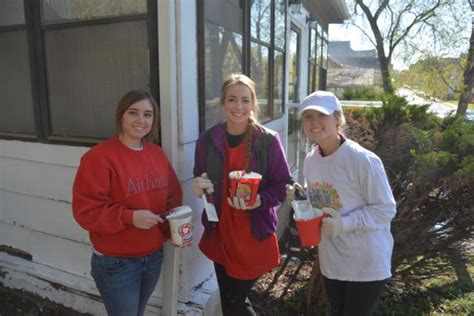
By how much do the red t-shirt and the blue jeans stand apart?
1.34ft

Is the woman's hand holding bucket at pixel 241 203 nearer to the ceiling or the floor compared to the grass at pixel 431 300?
nearer to the ceiling

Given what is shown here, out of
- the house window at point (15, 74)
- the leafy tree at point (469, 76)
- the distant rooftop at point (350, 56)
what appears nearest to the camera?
the house window at point (15, 74)

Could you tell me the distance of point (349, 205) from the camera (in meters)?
1.83

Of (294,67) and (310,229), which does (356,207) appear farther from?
(294,67)

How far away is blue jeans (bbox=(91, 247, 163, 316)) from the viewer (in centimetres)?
187

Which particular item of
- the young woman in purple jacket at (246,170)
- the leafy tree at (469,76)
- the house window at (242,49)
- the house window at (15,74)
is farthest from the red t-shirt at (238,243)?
the leafy tree at (469,76)

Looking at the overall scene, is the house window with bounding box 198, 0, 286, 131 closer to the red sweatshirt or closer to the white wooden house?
the white wooden house

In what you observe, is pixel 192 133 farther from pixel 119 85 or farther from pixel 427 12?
pixel 427 12

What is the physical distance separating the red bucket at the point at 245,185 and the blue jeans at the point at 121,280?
591 mm

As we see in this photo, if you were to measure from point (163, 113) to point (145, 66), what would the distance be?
1.03 feet

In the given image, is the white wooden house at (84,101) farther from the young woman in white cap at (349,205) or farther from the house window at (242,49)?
the young woman in white cap at (349,205)

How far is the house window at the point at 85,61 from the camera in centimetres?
231

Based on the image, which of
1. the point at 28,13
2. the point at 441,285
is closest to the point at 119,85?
the point at 28,13

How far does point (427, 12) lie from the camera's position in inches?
557
